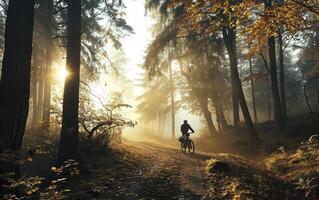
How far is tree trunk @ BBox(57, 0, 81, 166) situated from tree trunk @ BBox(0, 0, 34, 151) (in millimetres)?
5000

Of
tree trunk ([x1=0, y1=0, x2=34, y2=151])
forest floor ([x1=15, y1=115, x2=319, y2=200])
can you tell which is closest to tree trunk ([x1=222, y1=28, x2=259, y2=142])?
forest floor ([x1=15, y1=115, x2=319, y2=200])

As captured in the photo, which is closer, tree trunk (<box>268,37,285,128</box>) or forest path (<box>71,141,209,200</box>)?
forest path (<box>71,141,209,200</box>)

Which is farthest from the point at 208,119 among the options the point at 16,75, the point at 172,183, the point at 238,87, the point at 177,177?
the point at 16,75

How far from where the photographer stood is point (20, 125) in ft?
18.0

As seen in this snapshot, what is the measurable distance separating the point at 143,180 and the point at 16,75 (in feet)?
15.8

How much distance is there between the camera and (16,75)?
5555mm

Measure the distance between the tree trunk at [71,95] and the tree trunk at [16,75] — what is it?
16.4ft

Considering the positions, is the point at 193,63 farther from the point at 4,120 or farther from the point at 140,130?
the point at 140,130

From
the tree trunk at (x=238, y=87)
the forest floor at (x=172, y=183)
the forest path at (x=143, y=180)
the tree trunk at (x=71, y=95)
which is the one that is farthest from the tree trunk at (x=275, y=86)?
the tree trunk at (x=71, y=95)

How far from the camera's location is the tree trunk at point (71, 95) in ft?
34.4

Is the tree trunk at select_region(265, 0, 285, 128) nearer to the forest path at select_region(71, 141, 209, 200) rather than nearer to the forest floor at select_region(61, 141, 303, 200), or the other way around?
the forest path at select_region(71, 141, 209, 200)

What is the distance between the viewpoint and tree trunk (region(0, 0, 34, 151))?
17.6ft

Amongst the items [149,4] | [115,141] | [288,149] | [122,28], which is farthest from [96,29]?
[288,149]

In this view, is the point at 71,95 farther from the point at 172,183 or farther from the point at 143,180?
the point at 172,183
